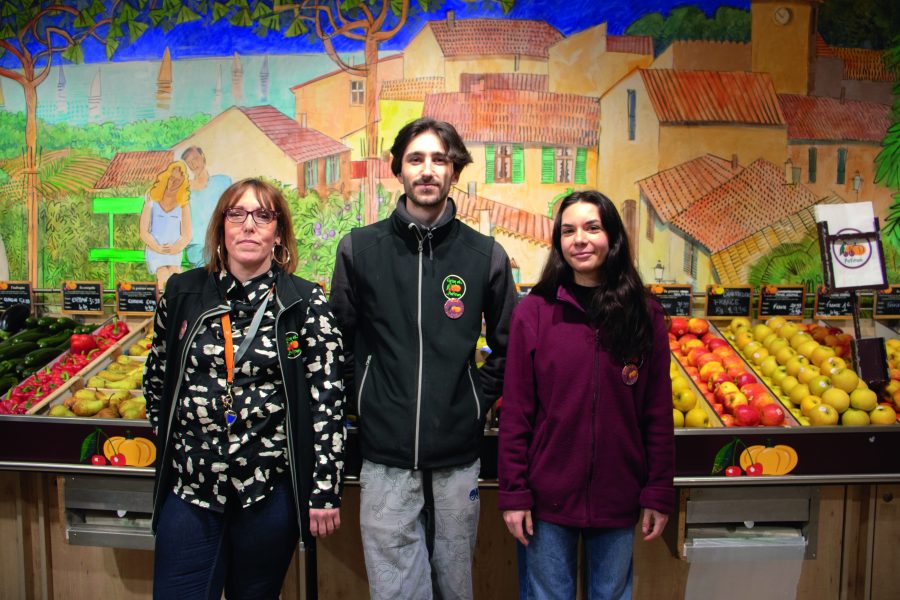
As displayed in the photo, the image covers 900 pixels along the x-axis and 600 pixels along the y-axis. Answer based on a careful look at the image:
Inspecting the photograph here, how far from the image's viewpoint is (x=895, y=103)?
3.41 m

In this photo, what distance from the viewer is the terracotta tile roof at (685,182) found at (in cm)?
344

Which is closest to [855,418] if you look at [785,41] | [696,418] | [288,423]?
[696,418]

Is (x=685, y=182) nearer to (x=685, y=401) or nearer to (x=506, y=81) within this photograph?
(x=506, y=81)

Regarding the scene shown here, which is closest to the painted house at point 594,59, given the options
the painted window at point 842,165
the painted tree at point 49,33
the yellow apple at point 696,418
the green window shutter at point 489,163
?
the green window shutter at point 489,163

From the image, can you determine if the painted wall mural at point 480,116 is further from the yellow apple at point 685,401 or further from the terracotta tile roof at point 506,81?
the yellow apple at point 685,401

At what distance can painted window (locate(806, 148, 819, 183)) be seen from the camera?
11.3ft

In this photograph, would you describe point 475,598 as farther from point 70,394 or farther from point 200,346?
point 70,394

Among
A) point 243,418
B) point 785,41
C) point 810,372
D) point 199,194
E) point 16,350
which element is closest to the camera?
point 243,418

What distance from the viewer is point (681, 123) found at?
343 centimetres

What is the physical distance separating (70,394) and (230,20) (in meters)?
2.18

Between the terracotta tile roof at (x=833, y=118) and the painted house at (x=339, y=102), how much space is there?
2.20 meters

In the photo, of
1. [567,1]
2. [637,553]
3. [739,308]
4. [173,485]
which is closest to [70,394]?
[173,485]

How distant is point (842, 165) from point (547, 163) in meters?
1.65

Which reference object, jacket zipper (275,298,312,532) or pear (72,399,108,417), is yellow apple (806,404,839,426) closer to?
jacket zipper (275,298,312,532)
